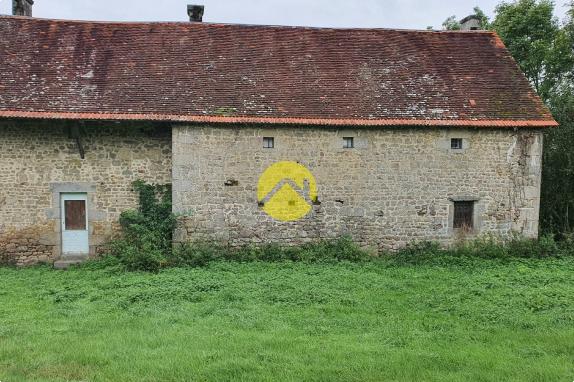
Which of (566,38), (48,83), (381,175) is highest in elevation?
(566,38)

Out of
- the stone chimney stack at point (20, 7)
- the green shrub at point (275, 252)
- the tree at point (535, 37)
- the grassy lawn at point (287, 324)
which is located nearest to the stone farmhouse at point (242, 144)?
the green shrub at point (275, 252)

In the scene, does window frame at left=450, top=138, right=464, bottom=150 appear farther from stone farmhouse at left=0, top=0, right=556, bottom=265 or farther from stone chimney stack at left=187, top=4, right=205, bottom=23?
stone chimney stack at left=187, top=4, right=205, bottom=23

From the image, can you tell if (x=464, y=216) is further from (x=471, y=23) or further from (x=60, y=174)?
(x=60, y=174)

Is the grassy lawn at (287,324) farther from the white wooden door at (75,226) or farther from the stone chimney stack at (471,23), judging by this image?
the stone chimney stack at (471,23)

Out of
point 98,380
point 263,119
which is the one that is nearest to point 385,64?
point 263,119

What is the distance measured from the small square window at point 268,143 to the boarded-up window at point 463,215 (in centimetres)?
509

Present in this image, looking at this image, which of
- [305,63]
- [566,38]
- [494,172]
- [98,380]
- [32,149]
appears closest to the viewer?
[98,380]

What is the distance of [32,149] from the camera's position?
36.2 ft

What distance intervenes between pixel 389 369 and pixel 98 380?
328cm

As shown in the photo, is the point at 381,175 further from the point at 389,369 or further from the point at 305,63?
the point at 389,369

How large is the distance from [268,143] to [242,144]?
656 millimetres

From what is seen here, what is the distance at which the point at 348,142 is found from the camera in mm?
11680

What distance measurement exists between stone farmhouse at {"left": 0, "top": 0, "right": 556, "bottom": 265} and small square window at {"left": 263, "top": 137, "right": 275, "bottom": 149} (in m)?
0.03

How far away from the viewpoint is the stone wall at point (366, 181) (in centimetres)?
1127
